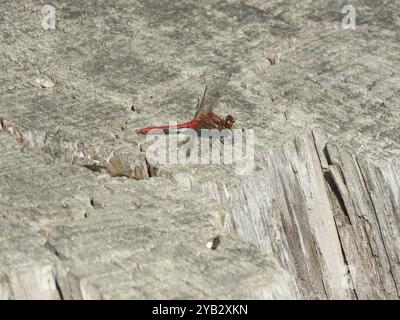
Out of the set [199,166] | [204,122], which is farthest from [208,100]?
[199,166]

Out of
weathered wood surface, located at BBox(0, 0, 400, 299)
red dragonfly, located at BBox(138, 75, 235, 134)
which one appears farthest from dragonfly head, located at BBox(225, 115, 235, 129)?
weathered wood surface, located at BBox(0, 0, 400, 299)

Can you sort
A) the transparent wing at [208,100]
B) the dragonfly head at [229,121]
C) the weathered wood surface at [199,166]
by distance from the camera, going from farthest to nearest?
the transparent wing at [208,100] < the dragonfly head at [229,121] < the weathered wood surface at [199,166]

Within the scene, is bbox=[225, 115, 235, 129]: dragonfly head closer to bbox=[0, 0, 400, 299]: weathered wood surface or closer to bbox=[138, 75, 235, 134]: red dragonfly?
bbox=[138, 75, 235, 134]: red dragonfly

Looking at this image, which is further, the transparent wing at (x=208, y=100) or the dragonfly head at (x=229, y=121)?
the transparent wing at (x=208, y=100)

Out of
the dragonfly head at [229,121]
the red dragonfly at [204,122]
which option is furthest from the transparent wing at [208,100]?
the dragonfly head at [229,121]

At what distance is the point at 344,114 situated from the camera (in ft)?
24.5

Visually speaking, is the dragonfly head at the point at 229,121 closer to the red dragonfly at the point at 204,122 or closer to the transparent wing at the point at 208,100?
the red dragonfly at the point at 204,122

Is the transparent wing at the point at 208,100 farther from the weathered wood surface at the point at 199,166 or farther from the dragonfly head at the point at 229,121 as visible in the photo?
the dragonfly head at the point at 229,121

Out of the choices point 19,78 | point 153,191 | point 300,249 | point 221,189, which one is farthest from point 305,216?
point 19,78

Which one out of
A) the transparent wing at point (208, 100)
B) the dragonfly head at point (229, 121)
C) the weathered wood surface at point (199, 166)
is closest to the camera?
the weathered wood surface at point (199, 166)

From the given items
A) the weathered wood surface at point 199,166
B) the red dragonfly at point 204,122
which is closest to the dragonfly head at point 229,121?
the red dragonfly at point 204,122

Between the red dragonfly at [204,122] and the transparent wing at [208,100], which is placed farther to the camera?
the transparent wing at [208,100]

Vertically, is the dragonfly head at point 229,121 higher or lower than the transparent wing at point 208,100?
higher

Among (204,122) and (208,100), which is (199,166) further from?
(208,100)
